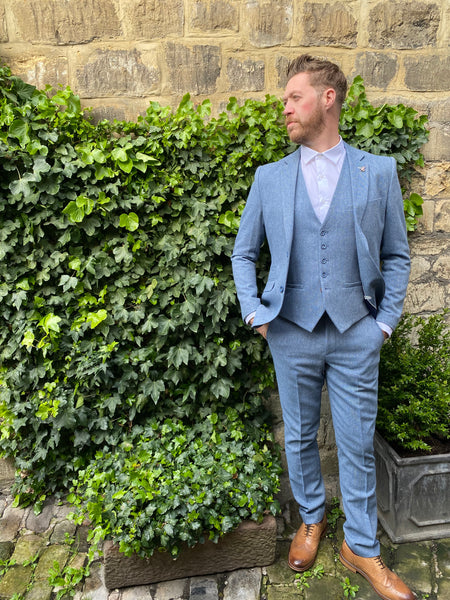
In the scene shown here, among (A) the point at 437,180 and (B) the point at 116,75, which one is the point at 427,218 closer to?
(A) the point at 437,180

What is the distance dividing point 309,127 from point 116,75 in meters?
1.25

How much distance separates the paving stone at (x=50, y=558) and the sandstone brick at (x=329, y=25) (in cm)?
301

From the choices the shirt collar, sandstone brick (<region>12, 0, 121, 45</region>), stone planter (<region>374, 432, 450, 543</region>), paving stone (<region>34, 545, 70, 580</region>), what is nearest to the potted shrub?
stone planter (<region>374, 432, 450, 543</region>)

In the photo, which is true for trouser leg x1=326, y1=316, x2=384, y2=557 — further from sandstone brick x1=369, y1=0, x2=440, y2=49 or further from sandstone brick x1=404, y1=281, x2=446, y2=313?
sandstone brick x1=369, y1=0, x2=440, y2=49

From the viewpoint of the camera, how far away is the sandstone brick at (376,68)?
105 inches

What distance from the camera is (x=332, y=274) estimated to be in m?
2.00

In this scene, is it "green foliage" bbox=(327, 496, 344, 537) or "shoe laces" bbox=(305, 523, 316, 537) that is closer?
"shoe laces" bbox=(305, 523, 316, 537)

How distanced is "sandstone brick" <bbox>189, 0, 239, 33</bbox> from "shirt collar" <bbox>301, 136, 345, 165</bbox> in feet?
3.38

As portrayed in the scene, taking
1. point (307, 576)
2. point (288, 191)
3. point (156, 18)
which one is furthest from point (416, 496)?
point (156, 18)

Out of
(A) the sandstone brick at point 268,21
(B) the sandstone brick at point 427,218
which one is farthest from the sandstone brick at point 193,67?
(B) the sandstone brick at point 427,218

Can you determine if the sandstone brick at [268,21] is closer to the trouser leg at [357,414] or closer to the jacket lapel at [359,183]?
the jacket lapel at [359,183]

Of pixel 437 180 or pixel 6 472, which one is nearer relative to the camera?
pixel 437 180

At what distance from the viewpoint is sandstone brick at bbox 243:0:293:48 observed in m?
2.58

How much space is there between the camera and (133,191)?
8.59 ft
